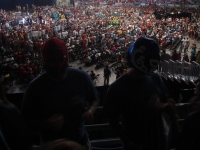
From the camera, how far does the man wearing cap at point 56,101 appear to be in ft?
5.75

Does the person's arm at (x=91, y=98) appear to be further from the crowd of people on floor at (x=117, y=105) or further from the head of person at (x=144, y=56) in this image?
the head of person at (x=144, y=56)

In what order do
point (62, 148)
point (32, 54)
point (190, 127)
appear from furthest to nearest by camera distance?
1. point (32, 54)
2. point (190, 127)
3. point (62, 148)

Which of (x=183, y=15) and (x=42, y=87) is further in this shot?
(x=183, y=15)

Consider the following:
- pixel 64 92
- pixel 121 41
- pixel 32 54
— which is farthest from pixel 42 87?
pixel 121 41

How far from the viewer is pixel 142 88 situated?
182 centimetres

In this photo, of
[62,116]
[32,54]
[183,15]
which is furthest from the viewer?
[183,15]

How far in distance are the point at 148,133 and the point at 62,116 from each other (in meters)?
0.66

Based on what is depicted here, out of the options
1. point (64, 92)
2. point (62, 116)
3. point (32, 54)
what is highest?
point (64, 92)

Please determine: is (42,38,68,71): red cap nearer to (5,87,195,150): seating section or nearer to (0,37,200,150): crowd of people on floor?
(0,37,200,150): crowd of people on floor

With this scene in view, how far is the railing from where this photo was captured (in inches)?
282

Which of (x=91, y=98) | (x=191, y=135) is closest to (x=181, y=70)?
(x=91, y=98)

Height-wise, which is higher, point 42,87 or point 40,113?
point 42,87

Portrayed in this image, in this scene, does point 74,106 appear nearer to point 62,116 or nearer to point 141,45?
point 62,116

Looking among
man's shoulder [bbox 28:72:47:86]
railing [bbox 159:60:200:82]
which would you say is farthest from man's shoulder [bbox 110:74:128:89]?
railing [bbox 159:60:200:82]
